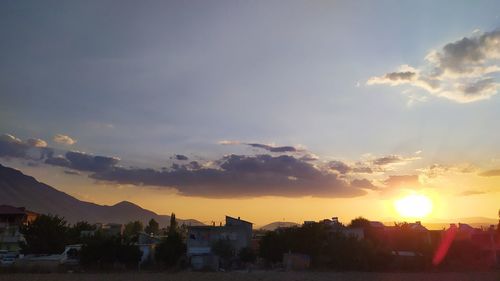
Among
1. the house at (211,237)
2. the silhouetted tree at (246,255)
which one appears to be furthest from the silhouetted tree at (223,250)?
the silhouetted tree at (246,255)

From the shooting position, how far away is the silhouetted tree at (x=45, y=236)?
67125 millimetres

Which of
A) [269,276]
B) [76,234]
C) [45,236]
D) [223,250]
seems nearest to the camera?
[269,276]

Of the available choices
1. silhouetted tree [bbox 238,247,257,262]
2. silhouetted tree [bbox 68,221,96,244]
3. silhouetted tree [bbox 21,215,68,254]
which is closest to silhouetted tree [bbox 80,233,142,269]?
silhouetted tree [bbox 21,215,68,254]

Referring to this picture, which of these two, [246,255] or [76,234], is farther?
[76,234]

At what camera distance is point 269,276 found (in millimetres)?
51656

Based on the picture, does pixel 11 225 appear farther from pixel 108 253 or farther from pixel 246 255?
pixel 246 255

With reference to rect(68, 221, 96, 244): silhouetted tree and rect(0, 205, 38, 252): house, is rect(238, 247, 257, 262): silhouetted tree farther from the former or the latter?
rect(0, 205, 38, 252): house

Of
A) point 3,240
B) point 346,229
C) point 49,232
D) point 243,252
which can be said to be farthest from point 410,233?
point 3,240

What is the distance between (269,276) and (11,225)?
168 feet

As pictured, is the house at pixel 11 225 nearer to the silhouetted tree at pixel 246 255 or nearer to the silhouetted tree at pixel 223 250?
the silhouetted tree at pixel 223 250

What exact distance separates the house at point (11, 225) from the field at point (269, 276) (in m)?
27.7

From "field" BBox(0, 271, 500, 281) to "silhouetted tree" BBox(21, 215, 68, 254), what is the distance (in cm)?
1527

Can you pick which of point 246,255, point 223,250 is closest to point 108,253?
point 223,250

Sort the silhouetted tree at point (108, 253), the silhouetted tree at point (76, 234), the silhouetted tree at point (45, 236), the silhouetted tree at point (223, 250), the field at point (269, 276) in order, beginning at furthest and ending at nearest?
the silhouetted tree at point (76, 234) → the silhouetted tree at point (45, 236) → the silhouetted tree at point (223, 250) → the silhouetted tree at point (108, 253) → the field at point (269, 276)
